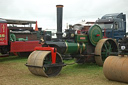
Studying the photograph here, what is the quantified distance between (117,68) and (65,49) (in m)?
2.30

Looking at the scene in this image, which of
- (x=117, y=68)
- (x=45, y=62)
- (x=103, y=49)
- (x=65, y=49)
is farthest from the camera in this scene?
(x=103, y=49)

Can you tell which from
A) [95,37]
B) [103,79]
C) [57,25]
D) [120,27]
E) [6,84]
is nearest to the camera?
[6,84]

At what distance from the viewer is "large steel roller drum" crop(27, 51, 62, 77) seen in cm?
632

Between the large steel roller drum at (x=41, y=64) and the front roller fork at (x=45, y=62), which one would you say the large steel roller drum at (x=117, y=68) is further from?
the large steel roller drum at (x=41, y=64)

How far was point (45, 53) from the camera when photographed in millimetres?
6473

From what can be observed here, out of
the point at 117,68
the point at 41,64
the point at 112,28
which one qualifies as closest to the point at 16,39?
the point at 112,28

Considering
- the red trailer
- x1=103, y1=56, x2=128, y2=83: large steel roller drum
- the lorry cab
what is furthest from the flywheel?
the red trailer

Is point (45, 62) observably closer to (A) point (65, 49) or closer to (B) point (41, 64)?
(B) point (41, 64)

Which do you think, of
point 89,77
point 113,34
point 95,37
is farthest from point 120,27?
point 89,77

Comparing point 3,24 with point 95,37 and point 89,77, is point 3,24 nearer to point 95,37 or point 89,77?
point 95,37

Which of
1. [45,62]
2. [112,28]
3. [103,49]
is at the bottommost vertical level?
[45,62]

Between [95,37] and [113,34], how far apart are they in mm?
4360

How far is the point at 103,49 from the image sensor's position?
8.59 m

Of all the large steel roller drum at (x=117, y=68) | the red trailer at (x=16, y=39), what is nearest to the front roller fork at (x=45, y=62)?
the large steel roller drum at (x=117, y=68)
